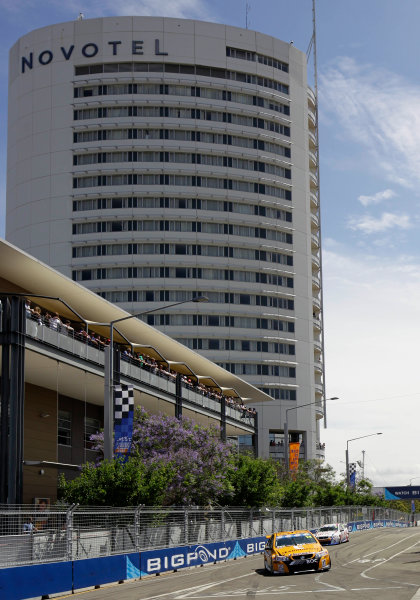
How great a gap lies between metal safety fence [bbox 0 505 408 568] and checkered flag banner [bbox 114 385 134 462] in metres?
3.17

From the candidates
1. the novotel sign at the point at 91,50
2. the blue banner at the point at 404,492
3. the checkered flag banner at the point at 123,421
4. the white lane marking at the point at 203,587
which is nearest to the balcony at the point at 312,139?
the novotel sign at the point at 91,50

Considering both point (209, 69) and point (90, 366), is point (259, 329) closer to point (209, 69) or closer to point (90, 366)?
point (209, 69)

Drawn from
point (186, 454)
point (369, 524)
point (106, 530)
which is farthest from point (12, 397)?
point (369, 524)

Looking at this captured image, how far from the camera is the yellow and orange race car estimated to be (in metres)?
26.0

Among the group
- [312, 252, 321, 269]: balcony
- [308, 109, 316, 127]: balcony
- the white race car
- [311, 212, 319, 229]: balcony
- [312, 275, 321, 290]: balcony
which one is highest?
[308, 109, 316, 127]: balcony

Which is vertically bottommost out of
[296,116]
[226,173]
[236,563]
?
[236,563]

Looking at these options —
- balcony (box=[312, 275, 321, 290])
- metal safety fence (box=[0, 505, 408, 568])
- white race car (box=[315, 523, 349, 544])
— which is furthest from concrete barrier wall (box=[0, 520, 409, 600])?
balcony (box=[312, 275, 321, 290])

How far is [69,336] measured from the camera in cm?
3884

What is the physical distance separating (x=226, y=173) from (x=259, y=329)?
62.5ft

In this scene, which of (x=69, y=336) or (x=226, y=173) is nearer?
(x=69, y=336)

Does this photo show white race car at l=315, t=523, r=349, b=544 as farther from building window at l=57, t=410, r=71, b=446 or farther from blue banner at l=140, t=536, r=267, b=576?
building window at l=57, t=410, r=71, b=446

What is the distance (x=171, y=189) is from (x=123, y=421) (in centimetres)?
6925

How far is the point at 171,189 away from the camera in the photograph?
99.1 metres

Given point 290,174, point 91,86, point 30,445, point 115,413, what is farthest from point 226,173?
point 115,413
